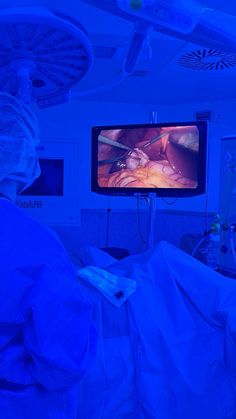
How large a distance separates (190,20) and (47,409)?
0.96 m

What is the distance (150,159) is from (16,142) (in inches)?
63.4

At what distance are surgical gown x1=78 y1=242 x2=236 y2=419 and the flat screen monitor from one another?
3.34 feet

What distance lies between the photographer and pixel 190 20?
0.87m

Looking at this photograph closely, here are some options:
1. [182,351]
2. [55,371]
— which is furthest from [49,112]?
[55,371]

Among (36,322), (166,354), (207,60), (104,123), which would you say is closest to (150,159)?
(207,60)

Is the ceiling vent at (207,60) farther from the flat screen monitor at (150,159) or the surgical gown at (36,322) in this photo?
the surgical gown at (36,322)

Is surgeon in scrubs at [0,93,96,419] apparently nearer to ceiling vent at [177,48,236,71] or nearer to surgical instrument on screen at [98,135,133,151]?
surgical instrument on screen at [98,135,133,151]

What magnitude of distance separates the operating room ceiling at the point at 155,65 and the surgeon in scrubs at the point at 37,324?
2.82 ft

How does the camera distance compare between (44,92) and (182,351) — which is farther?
(44,92)

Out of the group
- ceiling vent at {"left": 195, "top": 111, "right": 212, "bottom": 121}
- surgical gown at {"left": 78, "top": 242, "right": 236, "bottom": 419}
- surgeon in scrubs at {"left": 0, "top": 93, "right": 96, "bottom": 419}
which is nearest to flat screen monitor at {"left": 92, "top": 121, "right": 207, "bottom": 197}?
surgical gown at {"left": 78, "top": 242, "right": 236, "bottom": 419}

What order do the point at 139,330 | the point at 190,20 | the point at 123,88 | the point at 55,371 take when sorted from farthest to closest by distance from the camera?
1. the point at 123,88
2. the point at 139,330
3. the point at 190,20
4. the point at 55,371

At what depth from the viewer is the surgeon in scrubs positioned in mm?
645

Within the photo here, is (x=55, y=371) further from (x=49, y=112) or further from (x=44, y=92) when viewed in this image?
(x=49, y=112)

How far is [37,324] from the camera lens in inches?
25.2
